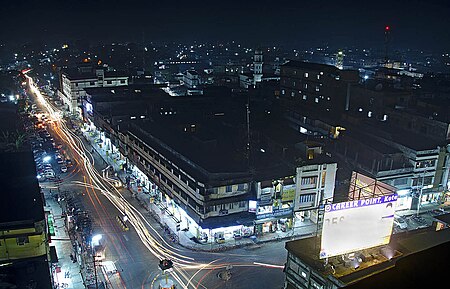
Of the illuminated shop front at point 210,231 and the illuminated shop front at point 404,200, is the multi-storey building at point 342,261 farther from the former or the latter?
the illuminated shop front at point 404,200

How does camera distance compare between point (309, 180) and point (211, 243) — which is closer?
point (211, 243)

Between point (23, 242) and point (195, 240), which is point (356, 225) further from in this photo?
point (23, 242)

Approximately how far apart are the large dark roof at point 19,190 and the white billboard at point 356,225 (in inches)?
576

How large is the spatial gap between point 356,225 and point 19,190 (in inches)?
796

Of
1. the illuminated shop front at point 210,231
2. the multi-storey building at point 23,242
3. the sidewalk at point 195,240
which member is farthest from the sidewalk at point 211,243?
the multi-storey building at point 23,242

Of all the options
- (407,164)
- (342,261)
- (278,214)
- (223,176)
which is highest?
(223,176)

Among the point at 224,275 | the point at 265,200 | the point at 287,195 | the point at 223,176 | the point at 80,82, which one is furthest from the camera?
the point at 80,82

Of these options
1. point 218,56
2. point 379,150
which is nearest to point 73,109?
point 379,150

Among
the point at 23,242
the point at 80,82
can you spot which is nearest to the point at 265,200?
the point at 23,242

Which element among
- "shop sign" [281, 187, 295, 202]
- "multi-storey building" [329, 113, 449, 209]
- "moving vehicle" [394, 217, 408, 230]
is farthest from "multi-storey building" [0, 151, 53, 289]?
"moving vehicle" [394, 217, 408, 230]

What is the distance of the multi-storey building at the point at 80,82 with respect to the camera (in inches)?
2491

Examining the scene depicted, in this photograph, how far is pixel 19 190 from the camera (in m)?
24.9

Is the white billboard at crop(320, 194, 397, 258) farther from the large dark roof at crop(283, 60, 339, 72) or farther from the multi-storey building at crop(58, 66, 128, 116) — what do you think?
the multi-storey building at crop(58, 66, 128, 116)

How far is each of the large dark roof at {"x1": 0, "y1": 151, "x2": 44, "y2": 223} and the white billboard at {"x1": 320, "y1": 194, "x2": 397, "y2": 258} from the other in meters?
14.6
